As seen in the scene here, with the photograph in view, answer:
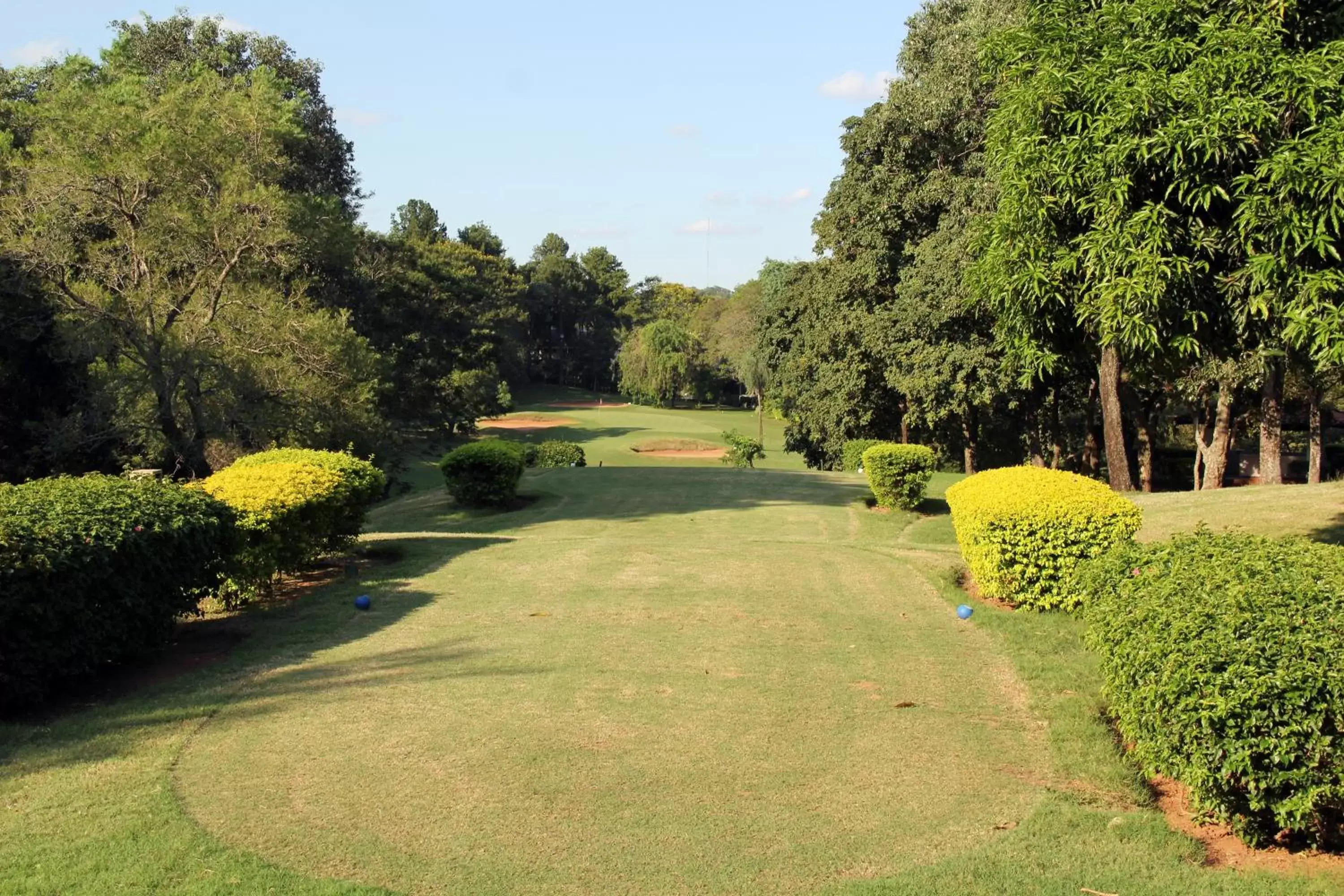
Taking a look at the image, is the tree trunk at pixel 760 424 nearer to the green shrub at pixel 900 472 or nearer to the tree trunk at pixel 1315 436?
the tree trunk at pixel 1315 436

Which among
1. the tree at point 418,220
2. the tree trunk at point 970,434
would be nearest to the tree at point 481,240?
the tree at point 418,220

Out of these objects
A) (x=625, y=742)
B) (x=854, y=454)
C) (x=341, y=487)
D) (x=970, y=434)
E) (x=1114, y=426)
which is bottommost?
(x=625, y=742)

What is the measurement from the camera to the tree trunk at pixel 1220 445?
27203 millimetres

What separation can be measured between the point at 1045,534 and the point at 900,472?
8.93m

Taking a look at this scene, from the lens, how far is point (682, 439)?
5953 centimetres

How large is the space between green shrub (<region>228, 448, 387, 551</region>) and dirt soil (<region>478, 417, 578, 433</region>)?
55.4 metres

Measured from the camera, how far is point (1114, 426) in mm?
16547

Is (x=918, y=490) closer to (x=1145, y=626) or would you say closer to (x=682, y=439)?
(x=1145, y=626)

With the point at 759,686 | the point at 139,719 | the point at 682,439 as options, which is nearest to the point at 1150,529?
the point at 759,686

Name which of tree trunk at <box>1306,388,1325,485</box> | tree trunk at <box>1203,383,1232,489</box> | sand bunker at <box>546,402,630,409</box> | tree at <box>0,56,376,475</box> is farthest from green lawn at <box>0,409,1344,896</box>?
sand bunker at <box>546,402,630,409</box>

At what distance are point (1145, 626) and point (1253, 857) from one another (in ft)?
3.64

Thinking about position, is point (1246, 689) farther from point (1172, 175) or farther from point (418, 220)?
point (418, 220)

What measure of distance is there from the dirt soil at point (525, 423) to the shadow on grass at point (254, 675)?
5875cm

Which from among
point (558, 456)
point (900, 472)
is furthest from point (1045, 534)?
point (558, 456)
